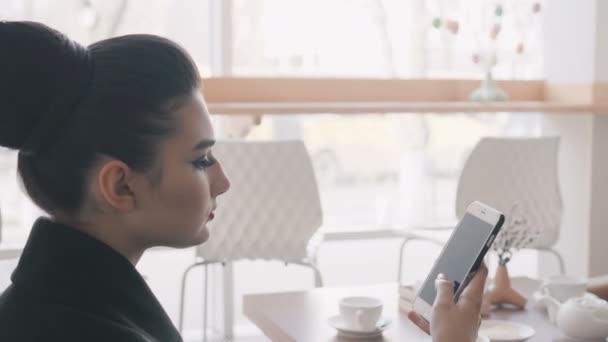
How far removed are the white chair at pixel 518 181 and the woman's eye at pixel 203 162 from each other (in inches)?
77.1

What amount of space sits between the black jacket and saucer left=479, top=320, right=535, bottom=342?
0.76 meters

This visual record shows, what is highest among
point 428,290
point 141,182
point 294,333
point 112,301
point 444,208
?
point 141,182

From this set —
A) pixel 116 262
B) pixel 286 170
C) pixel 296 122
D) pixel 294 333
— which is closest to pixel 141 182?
pixel 116 262

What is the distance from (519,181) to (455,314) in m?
1.87

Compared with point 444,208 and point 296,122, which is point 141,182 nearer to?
point 296,122

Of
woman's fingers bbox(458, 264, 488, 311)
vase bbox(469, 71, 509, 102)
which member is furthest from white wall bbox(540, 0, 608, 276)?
woman's fingers bbox(458, 264, 488, 311)

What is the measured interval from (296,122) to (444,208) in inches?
31.3

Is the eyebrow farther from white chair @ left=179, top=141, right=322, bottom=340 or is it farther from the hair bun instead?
white chair @ left=179, top=141, right=322, bottom=340

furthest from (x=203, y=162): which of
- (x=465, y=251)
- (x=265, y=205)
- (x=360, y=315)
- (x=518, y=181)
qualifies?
(x=518, y=181)

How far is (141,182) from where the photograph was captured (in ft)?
2.66

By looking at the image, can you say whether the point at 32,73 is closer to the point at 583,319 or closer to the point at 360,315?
the point at 360,315

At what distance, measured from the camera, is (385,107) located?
3008 mm

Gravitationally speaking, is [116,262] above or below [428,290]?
above

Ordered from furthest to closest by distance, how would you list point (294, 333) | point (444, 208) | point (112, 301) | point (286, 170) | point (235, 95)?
1. point (444, 208)
2. point (235, 95)
3. point (286, 170)
4. point (294, 333)
5. point (112, 301)
